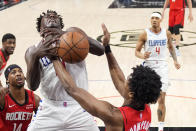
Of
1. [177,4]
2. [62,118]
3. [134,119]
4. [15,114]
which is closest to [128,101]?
[134,119]

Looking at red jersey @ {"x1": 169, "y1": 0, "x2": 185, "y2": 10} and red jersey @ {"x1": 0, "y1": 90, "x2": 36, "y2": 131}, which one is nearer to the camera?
red jersey @ {"x1": 0, "y1": 90, "x2": 36, "y2": 131}

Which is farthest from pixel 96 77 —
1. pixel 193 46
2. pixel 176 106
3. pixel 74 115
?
pixel 74 115

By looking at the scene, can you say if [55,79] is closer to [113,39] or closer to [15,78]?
[15,78]

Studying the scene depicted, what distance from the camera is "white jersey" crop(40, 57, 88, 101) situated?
358 centimetres

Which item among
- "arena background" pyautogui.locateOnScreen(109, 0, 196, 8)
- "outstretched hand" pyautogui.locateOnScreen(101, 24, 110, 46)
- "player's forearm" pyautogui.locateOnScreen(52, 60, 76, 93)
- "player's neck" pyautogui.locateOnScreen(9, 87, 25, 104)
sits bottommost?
"player's neck" pyautogui.locateOnScreen(9, 87, 25, 104)

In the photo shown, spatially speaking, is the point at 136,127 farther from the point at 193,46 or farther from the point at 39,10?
the point at 39,10

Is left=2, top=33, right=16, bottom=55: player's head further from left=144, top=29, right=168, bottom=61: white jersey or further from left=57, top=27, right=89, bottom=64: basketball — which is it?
left=57, top=27, right=89, bottom=64: basketball

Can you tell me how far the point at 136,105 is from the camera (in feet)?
10.00

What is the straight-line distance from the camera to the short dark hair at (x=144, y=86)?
9.71 ft

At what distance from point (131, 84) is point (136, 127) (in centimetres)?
38

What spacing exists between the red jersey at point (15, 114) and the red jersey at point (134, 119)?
178cm

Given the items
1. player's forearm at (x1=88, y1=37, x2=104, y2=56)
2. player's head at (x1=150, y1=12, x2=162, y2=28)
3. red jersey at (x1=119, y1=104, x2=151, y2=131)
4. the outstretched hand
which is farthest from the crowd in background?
red jersey at (x1=119, y1=104, x2=151, y2=131)

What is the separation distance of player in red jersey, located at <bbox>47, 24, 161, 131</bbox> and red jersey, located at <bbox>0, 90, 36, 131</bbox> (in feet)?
5.41

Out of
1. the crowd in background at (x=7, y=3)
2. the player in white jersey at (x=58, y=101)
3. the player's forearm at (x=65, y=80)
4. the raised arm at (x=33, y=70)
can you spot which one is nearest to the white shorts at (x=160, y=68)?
the player in white jersey at (x=58, y=101)
